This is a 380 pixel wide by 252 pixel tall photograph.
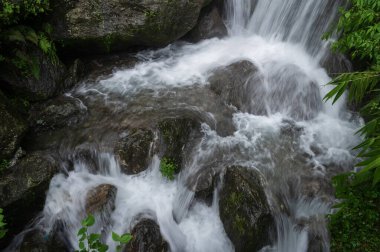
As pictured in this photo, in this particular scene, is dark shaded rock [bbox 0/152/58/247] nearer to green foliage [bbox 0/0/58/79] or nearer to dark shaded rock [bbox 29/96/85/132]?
dark shaded rock [bbox 29/96/85/132]

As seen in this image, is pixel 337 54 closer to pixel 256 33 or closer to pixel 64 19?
pixel 256 33

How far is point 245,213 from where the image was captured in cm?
532

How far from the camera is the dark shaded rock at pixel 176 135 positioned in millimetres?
6277

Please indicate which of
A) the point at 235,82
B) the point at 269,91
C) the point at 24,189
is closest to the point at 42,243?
the point at 24,189

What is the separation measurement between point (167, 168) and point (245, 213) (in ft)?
5.43

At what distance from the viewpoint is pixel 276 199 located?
5.81 m

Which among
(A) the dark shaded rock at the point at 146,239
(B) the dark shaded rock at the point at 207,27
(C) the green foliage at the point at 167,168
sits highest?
(B) the dark shaded rock at the point at 207,27

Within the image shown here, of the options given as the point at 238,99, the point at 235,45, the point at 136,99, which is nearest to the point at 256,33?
the point at 235,45

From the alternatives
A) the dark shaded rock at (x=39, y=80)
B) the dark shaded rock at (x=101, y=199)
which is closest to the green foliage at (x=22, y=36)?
the dark shaded rock at (x=39, y=80)

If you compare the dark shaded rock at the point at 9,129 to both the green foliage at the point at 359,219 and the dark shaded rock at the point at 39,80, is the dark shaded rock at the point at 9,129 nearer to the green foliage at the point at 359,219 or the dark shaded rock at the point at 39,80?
the dark shaded rock at the point at 39,80

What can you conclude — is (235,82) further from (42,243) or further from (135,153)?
(42,243)

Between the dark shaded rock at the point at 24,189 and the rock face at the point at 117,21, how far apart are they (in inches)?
122

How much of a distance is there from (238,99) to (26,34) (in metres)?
4.57

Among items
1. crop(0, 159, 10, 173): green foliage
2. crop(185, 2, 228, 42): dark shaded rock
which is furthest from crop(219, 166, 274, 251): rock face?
crop(185, 2, 228, 42): dark shaded rock
